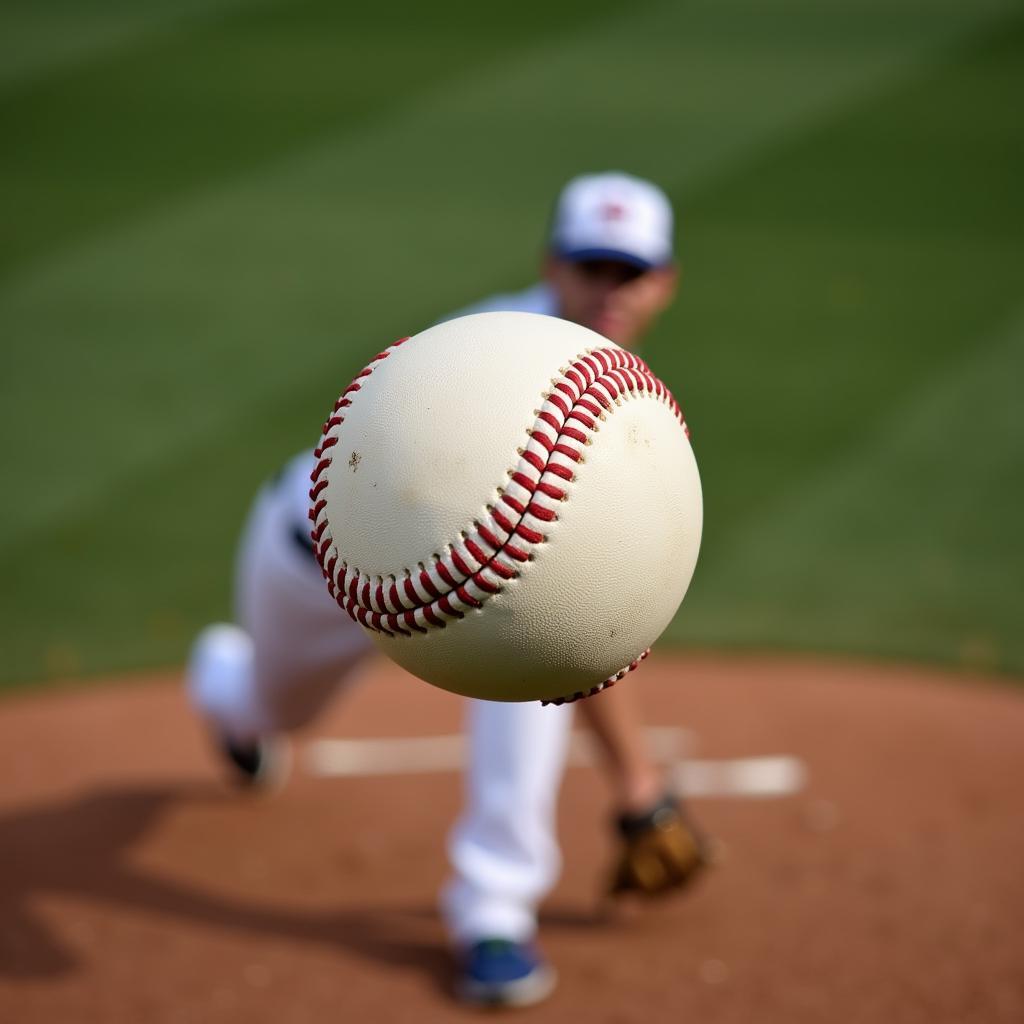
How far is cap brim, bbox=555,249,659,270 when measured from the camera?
12.1 feet

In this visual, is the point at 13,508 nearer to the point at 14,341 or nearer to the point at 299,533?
the point at 14,341

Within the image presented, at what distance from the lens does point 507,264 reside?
796 centimetres

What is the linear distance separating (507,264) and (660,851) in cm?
487

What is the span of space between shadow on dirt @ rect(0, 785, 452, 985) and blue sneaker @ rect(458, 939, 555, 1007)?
0.55 feet

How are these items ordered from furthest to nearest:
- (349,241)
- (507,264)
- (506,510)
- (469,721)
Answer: (349,241), (507,264), (469,721), (506,510)

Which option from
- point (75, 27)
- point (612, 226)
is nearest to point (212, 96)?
point (75, 27)

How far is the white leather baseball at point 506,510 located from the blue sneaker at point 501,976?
139cm

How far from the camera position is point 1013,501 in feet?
19.8

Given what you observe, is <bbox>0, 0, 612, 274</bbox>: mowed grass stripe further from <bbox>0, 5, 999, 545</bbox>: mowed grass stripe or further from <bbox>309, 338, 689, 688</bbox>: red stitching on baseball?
<bbox>309, 338, 689, 688</bbox>: red stitching on baseball

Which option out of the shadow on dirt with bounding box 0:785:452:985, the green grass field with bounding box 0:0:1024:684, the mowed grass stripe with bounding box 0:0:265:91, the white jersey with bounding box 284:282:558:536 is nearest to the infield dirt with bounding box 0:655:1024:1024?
the shadow on dirt with bounding box 0:785:452:985

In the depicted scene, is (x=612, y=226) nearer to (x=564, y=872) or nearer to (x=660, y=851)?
(x=660, y=851)

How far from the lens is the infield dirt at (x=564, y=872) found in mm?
3635

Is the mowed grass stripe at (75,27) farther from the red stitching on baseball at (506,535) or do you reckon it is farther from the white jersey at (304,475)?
the red stitching on baseball at (506,535)

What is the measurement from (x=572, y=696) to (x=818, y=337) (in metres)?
5.29
